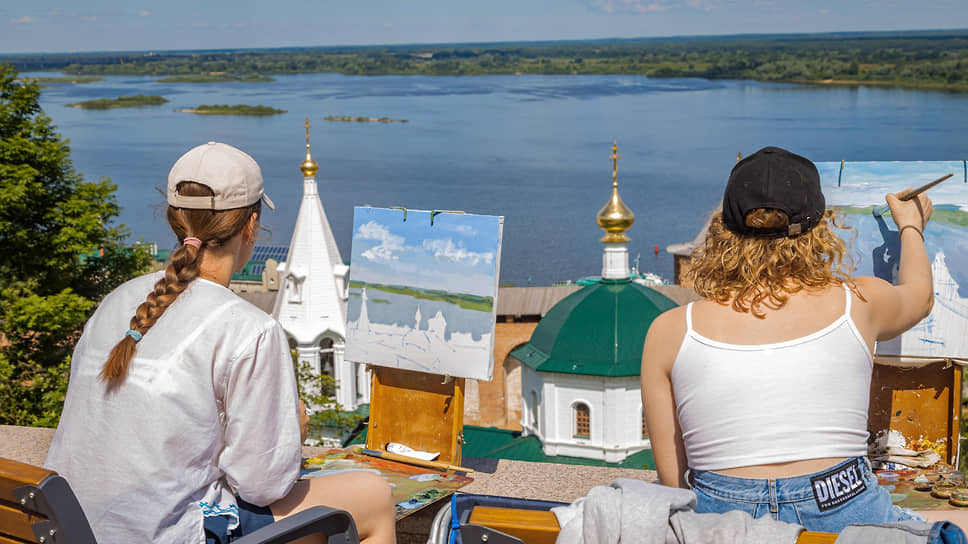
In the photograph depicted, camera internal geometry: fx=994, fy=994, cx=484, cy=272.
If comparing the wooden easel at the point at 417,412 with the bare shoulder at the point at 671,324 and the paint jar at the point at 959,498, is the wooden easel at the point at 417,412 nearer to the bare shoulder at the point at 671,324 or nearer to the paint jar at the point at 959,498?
the paint jar at the point at 959,498

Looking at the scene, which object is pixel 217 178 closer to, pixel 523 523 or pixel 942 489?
pixel 523 523

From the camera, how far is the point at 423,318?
473 cm

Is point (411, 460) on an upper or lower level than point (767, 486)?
lower

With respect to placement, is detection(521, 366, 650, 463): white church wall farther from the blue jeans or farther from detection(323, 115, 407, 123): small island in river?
detection(323, 115, 407, 123): small island in river

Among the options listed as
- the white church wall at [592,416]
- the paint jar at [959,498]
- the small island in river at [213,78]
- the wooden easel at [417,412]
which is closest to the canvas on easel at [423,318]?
the wooden easel at [417,412]

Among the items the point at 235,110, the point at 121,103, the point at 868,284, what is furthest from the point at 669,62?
the point at 868,284

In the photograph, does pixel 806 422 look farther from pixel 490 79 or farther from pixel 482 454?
pixel 490 79

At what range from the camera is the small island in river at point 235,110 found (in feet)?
307

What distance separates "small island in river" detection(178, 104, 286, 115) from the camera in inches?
3681

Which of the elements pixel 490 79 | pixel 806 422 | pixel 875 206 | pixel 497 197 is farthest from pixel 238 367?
pixel 490 79

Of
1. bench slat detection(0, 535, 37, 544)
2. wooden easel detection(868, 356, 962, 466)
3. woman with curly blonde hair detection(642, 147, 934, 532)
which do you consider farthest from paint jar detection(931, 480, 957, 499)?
bench slat detection(0, 535, 37, 544)

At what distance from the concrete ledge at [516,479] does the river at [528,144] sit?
36.5 metres

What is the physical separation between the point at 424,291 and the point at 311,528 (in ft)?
9.16

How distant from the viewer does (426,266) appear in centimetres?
480
